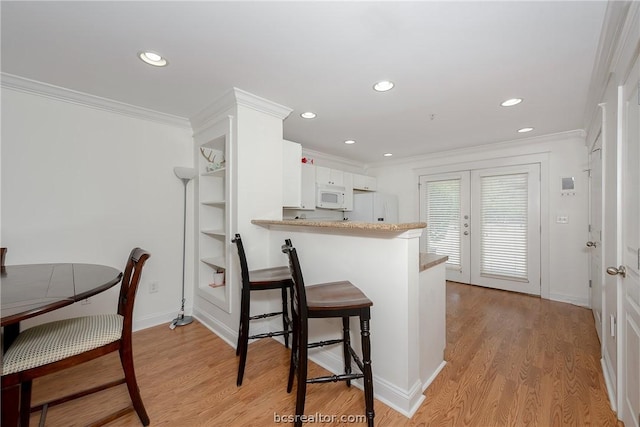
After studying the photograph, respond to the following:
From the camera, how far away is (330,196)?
412 centimetres

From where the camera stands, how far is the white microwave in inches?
154

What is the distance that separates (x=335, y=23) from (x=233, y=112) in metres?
1.25

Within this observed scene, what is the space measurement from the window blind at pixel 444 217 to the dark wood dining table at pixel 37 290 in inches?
173

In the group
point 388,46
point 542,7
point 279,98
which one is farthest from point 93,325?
point 542,7

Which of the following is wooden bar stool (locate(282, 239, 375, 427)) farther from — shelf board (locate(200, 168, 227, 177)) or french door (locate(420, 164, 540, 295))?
french door (locate(420, 164, 540, 295))

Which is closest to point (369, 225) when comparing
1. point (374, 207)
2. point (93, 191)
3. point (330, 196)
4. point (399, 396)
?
point (399, 396)

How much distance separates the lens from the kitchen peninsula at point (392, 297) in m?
1.51

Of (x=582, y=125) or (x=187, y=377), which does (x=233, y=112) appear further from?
(x=582, y=125)

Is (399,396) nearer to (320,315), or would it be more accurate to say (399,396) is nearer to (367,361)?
(367,361)

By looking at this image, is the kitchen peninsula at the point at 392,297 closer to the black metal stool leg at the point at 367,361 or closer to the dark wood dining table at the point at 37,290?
the black metal stool leg at the point at 367,361

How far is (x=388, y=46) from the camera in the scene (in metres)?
1.60

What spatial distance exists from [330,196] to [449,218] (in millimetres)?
2072

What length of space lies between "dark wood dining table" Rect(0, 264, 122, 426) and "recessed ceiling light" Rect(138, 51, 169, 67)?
1.42 m

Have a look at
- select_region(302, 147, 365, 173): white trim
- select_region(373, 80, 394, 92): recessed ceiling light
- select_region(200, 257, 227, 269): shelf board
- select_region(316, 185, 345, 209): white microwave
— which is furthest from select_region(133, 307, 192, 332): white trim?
select_region(373, 80, 394, 92): recessed ceiling light
